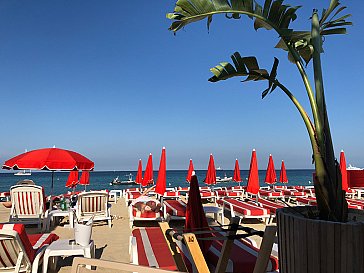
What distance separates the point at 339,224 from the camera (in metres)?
1.42

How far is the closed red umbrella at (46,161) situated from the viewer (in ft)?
22.6

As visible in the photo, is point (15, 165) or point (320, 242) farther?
point (15, 165)

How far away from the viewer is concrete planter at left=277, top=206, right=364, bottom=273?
Answer: 142cm

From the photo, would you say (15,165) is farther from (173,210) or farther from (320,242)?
(320,242)

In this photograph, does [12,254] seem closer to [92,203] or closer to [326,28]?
[326,28]

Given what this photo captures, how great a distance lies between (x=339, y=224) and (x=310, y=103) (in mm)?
754

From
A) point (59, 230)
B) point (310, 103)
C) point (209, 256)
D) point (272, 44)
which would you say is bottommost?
point (59, 230)

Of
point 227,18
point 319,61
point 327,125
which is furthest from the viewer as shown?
point 227,18

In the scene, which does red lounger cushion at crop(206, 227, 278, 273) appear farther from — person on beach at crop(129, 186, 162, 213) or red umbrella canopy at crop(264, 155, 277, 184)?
red umbrella canopy at crop(264, 155, 277, 184)

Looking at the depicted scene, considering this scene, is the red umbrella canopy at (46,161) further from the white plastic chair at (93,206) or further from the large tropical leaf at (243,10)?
the large tropical leaf at (243,10)

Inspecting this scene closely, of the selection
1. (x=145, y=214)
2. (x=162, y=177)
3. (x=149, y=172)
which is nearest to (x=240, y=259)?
(x=145, y=214)

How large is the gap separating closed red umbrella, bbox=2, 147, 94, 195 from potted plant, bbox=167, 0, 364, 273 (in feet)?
18.0

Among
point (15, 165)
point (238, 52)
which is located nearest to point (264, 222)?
point (15, 165)

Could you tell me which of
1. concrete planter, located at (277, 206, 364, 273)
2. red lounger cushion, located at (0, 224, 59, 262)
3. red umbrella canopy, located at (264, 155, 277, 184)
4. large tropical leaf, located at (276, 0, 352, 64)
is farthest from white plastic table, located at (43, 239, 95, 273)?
red umbrella canopy, located at (264, 155, 277, 184)
